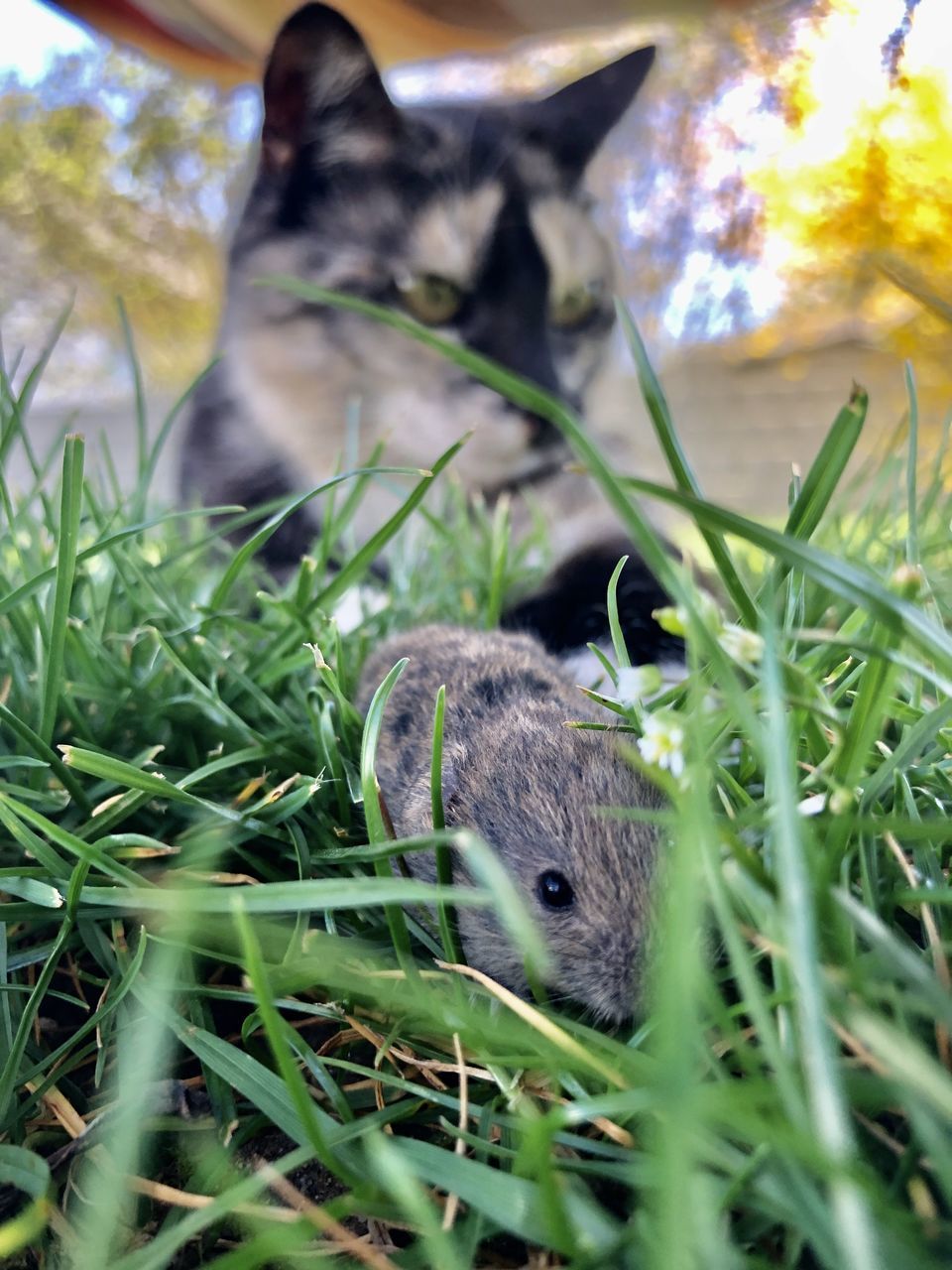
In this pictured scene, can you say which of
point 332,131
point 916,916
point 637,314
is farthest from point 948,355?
point 916,916

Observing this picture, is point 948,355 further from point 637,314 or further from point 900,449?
point 637,314

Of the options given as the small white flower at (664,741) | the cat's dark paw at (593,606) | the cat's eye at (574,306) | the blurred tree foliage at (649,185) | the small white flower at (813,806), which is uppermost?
the blurred tree foliage at (649,185)

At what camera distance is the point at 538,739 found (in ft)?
3.61

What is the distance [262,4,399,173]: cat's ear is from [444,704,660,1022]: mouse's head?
2.20 meters

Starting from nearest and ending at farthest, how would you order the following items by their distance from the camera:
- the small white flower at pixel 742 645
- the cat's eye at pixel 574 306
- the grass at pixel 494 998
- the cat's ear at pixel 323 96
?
the grass at pixel 494 998, the small white flower at pixel 742 645, the cat's ear at pixel 323 96, the cat's eye at pixel 574 306

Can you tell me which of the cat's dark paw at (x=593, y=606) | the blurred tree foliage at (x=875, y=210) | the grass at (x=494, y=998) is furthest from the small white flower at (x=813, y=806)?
the blurred tree foliage at (x=875, y=210)

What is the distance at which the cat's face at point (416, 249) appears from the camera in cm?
254

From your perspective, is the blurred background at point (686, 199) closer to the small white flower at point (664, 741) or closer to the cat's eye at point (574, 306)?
the cat's eye at point (574, 306)

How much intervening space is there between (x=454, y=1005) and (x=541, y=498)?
1950 mm

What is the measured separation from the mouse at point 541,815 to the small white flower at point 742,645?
0.24m

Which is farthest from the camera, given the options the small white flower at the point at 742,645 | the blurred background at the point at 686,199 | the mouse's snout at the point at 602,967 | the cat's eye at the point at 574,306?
the cat's eye at the point at 574,306

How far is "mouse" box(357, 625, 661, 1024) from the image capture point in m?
0.91

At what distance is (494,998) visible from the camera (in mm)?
836

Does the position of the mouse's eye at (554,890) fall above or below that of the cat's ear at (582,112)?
below
